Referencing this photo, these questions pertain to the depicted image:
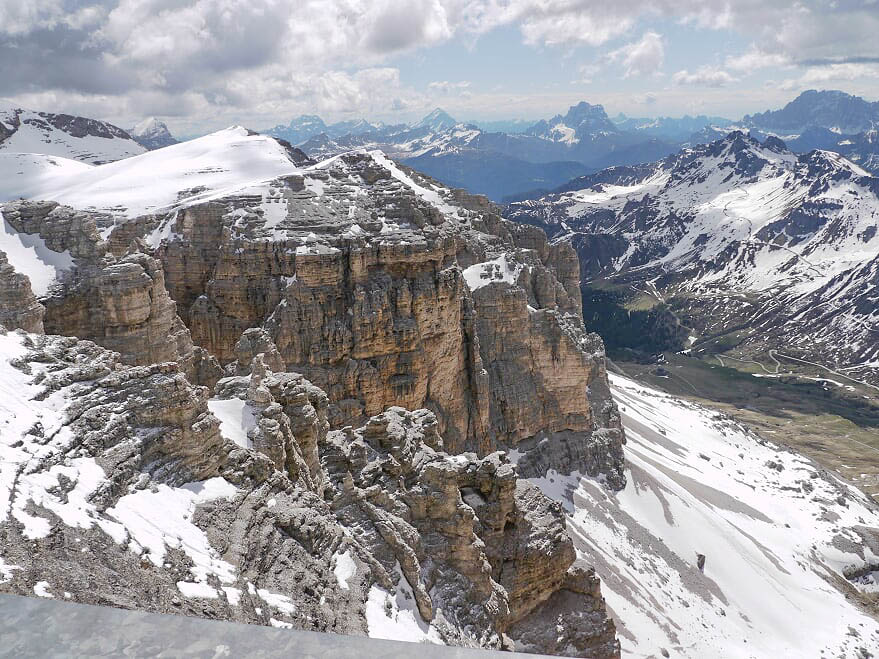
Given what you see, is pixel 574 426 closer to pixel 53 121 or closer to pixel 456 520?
pixel 456 520

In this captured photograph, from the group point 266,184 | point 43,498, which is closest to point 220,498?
point 43,498

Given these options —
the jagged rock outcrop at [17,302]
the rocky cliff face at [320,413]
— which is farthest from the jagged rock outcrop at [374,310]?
the jagged rock outcrop at [17,302]

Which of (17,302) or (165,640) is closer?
(165,640)

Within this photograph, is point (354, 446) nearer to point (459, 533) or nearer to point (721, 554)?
point (459, 533)

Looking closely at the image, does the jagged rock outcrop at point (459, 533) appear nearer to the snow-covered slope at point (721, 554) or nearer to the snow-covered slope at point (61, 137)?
the snow-covered slope at point (721, 554)

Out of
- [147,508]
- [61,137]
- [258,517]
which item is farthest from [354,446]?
[61,137]
